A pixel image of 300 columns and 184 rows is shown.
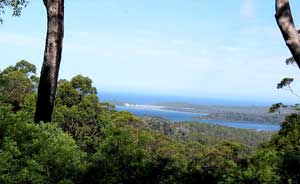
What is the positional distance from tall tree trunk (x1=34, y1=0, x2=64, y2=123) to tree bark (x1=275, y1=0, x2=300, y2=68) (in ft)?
7.57

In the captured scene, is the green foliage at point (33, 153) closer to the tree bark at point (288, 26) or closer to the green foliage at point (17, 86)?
the tree bark at point (288, 26)

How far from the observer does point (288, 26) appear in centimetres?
377

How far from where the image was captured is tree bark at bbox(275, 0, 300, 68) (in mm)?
Answer: 3621

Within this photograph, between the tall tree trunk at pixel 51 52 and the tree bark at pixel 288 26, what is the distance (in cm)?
231

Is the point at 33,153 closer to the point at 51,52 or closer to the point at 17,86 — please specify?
the point at 51,52

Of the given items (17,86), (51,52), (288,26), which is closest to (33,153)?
(51,52)

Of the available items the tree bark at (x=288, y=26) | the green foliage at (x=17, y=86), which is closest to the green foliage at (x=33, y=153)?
the tree bark at (x=288, y=26)

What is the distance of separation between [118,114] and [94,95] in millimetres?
3634

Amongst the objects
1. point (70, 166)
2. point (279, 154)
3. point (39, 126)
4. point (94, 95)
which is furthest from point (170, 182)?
point (94, 95)

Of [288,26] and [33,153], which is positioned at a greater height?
[288,26]

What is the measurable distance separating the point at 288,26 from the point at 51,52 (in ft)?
8.19

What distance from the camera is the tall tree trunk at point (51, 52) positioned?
4223 millimetres

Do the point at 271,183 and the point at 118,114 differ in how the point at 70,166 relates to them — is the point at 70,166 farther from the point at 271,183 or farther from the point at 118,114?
the point at 118,114

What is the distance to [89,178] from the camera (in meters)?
4.88
